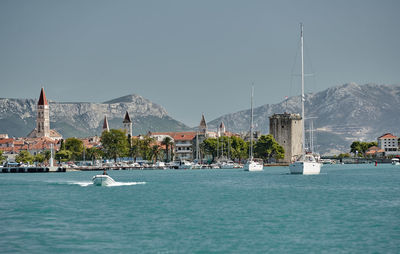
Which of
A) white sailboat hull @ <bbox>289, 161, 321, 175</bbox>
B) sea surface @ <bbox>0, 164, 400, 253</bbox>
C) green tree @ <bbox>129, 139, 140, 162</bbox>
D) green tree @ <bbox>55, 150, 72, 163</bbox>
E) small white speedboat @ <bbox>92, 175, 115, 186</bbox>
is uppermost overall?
green tree @ <bbox>129, 139, 140, 162</bbox>

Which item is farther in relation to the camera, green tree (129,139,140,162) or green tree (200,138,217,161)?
green tree (129,139,140,162)

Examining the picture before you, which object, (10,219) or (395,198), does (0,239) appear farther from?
(395,198)

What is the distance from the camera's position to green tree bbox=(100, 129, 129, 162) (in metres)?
178

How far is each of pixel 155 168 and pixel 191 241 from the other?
449 feet

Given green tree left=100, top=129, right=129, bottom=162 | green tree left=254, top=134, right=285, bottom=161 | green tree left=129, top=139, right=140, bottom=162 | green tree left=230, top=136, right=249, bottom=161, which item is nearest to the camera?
green tree left=100, top=129, right=129, bottom=162

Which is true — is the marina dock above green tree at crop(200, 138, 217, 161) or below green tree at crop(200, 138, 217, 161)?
below

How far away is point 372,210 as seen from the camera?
40.6 metres

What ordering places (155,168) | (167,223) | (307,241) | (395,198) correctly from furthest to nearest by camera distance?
(155,168) < (395,198) < (167,223) < (307,241)

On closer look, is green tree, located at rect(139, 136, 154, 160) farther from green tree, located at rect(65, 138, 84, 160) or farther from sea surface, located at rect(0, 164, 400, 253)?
sea surface, located at rect(0, 164, 400, 253)

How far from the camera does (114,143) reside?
178750 mm

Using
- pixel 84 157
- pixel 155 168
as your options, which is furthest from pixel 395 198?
pixel 84 157

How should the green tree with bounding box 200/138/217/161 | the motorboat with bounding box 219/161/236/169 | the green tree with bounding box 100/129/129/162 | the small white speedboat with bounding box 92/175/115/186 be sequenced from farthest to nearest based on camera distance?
the green tree with bounding box 200/138/217/161
the green tree with bounding box 100/129/129/162
the motorboat with bounding box 219/161/236/169
the small white speedboat with bounding box 92/175/115/186

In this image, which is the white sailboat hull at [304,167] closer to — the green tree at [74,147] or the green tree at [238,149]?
the green tree at [238,149]

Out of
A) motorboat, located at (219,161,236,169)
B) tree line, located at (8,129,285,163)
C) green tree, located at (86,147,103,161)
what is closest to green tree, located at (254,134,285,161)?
tree line, located at (8,129,285,163)
